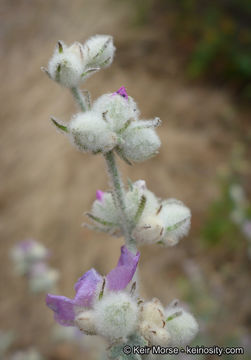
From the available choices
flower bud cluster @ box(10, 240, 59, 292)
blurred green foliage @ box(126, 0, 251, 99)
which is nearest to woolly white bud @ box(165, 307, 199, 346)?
flower bud cluster @ box(10, 240, 59, 292)

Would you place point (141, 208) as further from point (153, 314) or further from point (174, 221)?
point (153, 314)

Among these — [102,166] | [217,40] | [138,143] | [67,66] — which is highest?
[217,40]

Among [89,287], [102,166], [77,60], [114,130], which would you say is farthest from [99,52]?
[102,166]

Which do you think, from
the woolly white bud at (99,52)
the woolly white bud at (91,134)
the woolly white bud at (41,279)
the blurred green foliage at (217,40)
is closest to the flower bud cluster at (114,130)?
the woolly white bud at (91,134)

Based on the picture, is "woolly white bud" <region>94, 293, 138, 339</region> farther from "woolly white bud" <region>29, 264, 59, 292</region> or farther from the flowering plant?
"woolly white bud" <region>29, 264, 59, 292</region>

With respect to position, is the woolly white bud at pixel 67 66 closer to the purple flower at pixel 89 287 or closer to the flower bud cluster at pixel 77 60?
the flower bud cluster at pixel 77 60

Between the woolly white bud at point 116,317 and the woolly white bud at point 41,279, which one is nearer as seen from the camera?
the woolly white bud at point 116,317
